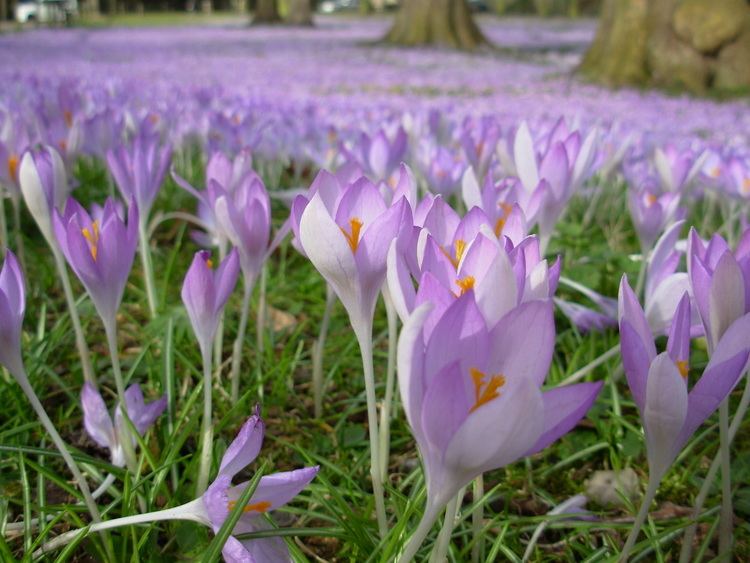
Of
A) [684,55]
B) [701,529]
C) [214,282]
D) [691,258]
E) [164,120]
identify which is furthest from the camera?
[684,55]

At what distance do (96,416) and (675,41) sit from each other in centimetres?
1115

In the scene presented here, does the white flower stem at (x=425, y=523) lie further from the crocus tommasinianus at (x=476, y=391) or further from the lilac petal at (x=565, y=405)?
the lilac petal at (x=565, y=405)

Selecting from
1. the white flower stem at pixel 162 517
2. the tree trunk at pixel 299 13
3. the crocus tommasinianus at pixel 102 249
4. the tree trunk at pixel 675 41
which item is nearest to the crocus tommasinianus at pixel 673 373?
the white flower stem at pixel 162 517

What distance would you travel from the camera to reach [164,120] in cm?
298

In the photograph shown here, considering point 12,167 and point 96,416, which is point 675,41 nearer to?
point 12,167

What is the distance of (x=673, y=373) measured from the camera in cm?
70

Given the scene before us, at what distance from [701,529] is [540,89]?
885 centimetres

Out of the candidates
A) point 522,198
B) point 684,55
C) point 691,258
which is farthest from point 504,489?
point 684,55

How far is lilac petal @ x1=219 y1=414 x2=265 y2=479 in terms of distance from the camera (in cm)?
84

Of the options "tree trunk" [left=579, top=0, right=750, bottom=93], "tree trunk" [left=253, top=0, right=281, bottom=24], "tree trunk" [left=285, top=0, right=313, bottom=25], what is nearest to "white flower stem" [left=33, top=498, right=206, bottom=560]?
"tree trunk" [left=579, top=0, right=750, bottom=93]

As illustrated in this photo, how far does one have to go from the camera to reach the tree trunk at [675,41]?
32.6 feet

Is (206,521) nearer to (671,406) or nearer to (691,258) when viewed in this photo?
(671,406)

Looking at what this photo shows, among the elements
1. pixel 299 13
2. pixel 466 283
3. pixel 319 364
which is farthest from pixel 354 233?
pixel 299 13

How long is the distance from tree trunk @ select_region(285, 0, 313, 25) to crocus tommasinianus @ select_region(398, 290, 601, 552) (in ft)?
101
